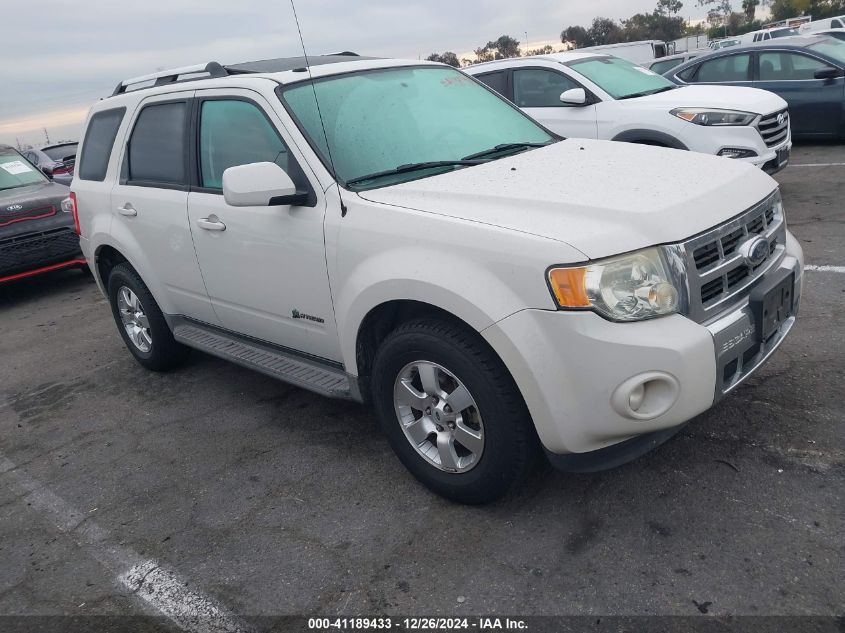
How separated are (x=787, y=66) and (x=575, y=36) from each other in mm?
61541

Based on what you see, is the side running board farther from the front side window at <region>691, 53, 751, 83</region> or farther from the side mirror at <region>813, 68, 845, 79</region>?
the side mirror at <region>813, 68, 845, 79</region>

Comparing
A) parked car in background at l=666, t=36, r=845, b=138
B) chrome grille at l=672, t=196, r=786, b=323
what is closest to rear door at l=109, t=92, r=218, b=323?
chrome grille at l=672, t=196, r=786, b=323

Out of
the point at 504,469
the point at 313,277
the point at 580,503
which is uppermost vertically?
the point at 313,277

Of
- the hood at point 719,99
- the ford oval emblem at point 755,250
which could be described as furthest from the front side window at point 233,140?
the hood at point 719,99

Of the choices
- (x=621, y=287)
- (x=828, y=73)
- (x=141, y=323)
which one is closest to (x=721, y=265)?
(x=621, y=287)

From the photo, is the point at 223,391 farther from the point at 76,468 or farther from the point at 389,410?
the point at 389,410

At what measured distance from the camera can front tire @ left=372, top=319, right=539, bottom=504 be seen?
2.77 meters

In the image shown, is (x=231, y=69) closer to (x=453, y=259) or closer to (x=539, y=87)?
(x=453, y=259)

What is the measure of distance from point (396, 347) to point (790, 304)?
5.58ft

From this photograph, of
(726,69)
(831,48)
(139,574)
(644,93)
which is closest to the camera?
(139,574)

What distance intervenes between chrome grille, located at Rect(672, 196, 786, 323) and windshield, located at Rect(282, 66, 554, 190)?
1.24 m

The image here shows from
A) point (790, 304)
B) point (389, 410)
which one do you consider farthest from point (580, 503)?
point (790, 304)

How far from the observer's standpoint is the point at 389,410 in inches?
127

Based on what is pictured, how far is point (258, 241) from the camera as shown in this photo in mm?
3662
